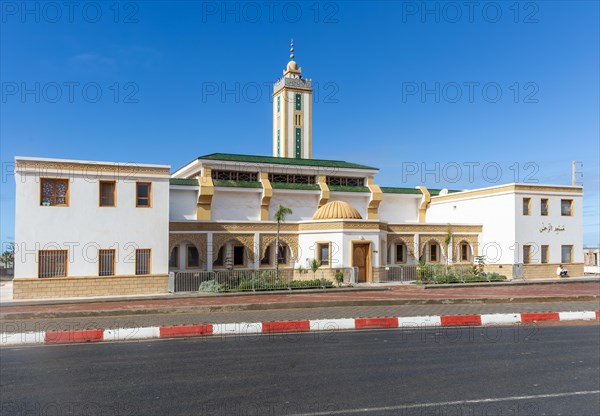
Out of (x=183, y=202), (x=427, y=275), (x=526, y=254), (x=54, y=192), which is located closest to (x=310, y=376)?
(x=54, y=192)

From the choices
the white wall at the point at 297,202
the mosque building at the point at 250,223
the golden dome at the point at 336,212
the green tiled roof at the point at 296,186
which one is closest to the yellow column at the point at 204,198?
the mosque building at the point at 250,223

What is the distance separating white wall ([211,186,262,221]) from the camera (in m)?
35.3

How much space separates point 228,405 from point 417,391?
9.90ft

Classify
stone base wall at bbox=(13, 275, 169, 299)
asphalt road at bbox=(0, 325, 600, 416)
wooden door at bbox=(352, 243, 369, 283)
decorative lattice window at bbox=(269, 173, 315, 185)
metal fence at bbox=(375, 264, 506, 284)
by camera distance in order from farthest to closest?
decorative lattice window at bbox=(269, 173, 315, 185)
wooden door at bbox=(352, 243, 369, 283)
metal fence at bbox=(375, 264, 506, 284)
stone base wall at bbox=(13, 275, 169, 299)
asphalt road at bbox=(0, 325, 600, 416)

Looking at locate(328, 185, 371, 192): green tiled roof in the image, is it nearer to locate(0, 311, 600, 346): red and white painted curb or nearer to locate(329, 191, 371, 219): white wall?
locate(329, 191, 371, 219): white wall

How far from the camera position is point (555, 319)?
59.4ft

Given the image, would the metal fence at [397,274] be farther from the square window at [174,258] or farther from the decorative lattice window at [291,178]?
the square window at [174,258]

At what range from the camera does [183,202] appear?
34375 mm

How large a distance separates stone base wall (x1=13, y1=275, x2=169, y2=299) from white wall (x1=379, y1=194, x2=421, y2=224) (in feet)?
65.9

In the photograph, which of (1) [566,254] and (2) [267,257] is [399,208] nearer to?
(1) [566,254]

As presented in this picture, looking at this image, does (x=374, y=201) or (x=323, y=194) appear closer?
(x=323, y=194)

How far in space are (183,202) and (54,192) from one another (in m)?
10.7

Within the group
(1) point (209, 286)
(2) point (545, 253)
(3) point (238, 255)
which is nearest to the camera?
(1) point (209, 286)

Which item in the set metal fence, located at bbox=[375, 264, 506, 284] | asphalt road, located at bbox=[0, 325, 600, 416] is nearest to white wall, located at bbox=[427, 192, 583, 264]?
metal fence, located at bbox=[375, 264, 506, 284]
